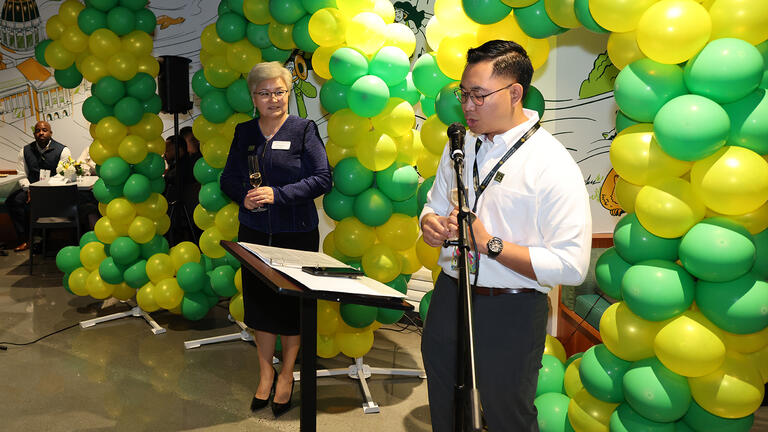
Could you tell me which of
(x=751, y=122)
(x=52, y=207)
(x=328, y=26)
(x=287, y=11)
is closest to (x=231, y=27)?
(x=287, y=11)

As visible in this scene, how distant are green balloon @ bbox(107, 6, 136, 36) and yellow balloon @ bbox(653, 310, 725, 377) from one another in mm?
3772

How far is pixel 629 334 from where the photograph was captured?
82.0 inches

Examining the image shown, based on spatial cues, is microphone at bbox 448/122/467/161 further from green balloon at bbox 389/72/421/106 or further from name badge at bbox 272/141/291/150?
green balloon at bbox 389/72/421/106

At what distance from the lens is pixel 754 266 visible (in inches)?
77.5

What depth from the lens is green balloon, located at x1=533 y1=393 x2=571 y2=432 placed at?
2391mm

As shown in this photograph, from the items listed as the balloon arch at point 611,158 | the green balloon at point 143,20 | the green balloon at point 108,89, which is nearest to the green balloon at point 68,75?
the balloon arch at point 611,158

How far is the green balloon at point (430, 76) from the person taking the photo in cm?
276

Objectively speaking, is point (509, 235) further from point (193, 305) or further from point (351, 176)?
point (193, 305)

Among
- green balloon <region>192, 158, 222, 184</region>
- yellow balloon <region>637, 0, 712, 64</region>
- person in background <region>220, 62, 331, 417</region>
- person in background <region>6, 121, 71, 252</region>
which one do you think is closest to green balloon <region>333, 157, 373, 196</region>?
person in background <region>220, 62, 331, 417</region>

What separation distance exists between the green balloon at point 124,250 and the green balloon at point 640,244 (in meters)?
3.36

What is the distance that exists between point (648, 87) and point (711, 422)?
1.09 m

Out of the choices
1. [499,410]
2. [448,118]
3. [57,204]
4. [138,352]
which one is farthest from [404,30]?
[57,204]

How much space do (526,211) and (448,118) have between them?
999mm

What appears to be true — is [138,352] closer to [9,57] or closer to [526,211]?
[526,211]
